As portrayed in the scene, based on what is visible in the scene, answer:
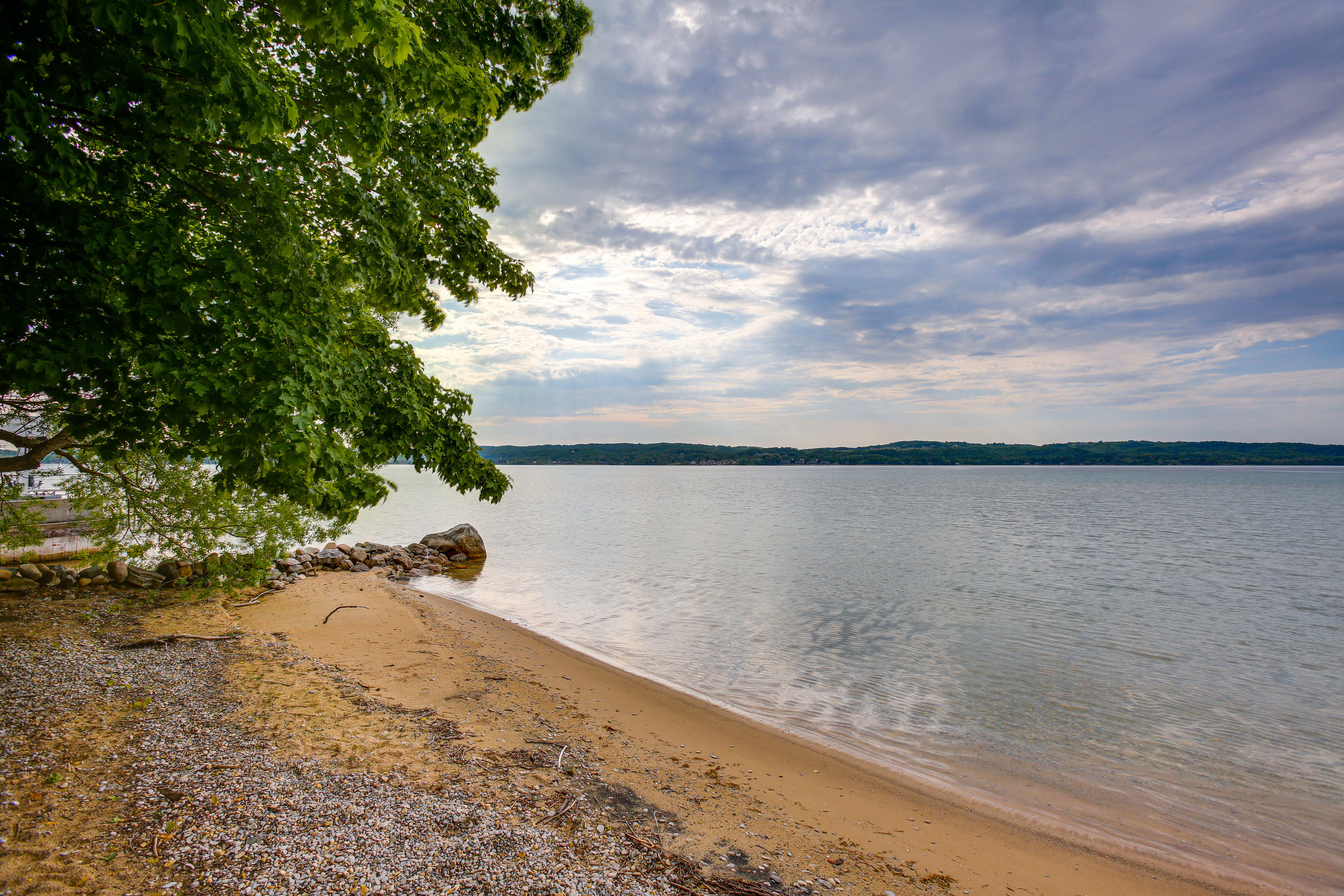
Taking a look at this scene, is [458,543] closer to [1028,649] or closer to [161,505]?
[161,505]

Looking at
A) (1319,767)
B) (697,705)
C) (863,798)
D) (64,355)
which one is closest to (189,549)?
(64,355)

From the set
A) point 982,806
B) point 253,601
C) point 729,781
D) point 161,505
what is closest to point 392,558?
point 253,601

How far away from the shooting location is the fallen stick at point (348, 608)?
1420 cm

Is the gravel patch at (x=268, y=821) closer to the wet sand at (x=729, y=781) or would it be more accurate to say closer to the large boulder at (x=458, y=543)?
the wet sand at (x=729, y=781)

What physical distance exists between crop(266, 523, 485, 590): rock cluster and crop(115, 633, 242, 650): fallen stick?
697cm

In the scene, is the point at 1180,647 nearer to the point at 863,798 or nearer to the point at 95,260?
the point at 863,798

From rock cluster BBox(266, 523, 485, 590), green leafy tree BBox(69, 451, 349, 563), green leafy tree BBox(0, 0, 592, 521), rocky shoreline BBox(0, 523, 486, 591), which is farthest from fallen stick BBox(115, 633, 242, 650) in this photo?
rock cluster BBox(266, 523, 485, 590)

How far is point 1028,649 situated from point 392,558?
23306mm

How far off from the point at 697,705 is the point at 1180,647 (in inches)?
537

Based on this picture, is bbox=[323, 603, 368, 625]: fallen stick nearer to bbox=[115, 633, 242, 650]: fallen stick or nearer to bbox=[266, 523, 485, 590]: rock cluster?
bbox=[115, 633, 242, 650]: fallen stick

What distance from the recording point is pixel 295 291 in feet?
18.1

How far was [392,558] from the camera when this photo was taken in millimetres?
25578

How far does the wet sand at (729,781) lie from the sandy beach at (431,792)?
0.04 m

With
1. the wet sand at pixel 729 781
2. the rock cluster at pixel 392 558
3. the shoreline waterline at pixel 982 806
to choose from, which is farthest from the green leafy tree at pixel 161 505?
the shoreline waterline at pixel 982 806
